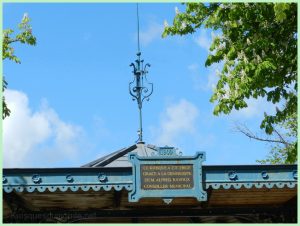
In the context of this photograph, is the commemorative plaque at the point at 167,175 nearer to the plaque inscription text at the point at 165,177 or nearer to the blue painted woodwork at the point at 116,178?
the plaque inscription text at the point at 165,177

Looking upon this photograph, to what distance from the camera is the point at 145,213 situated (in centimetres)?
1243

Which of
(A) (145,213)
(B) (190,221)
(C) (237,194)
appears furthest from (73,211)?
(C) (237,194)

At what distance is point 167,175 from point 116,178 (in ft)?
3.23

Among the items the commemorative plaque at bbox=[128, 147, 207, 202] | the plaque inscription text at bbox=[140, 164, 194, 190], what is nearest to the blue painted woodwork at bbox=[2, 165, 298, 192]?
the commemorative plaque at bbox=[128, 147, 207, 202]

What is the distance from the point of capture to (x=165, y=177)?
10703 millimetres

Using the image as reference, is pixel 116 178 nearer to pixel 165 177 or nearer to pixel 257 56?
pixel 165 177

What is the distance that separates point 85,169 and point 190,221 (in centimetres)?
343

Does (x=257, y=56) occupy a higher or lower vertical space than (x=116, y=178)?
higher

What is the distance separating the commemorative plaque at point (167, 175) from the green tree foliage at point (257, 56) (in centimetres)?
285

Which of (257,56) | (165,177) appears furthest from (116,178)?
(257,56)

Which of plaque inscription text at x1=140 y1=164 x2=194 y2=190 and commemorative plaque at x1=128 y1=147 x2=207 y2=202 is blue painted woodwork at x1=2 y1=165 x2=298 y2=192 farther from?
plaque inscription text at x1=140 y1=164 x2=194 y2=190

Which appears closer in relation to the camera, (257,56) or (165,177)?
(165,177)

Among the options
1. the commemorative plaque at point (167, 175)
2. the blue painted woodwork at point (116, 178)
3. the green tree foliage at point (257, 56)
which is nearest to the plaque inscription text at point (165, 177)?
the commemorative plaque at point (167, 175)

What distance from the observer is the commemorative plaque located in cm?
1066
